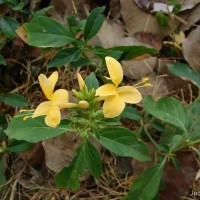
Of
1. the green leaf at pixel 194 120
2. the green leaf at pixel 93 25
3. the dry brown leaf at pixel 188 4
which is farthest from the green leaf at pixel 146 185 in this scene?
the dry brown leaf at pixel 188 4

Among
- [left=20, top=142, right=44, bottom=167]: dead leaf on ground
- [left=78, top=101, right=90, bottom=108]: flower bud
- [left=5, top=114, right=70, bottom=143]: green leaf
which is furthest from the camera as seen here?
[left=20, top=142, right=44, bottom=167]: dead leaf on ground

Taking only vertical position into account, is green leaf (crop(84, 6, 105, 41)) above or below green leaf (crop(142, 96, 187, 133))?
above

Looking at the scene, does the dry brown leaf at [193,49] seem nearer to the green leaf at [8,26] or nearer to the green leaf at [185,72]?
the green leaf at [185,72]

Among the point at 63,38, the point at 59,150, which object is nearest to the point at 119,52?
the point at 63,38

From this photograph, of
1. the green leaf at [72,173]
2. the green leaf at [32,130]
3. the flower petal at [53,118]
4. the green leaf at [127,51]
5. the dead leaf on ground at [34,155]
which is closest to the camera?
the flower petal at [53,118]

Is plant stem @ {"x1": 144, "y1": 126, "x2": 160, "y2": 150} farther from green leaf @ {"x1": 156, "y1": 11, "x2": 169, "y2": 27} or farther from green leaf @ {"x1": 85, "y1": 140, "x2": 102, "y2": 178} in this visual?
green leaf @ {"x1": 156, "y1": 11, "x2": 169, "y2": 27}

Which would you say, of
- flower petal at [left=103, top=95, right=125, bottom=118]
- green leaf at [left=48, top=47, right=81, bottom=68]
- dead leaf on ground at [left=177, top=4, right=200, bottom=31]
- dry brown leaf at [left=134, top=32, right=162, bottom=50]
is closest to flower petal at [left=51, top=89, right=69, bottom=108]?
flower petal at [left=103, top=95, right=125, bottom=118]

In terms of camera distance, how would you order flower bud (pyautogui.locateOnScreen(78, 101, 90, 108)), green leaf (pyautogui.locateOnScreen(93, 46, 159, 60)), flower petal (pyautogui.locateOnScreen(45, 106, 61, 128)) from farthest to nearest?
green leaf (pyautogui.locateOnScreen(93, 46, 159, 60))
flower bud (pyautogui.locateOnScreen(78, 101, 90, 108))
flower petal (pyautogui.locateOnScreen(45, 106, 61, 128))

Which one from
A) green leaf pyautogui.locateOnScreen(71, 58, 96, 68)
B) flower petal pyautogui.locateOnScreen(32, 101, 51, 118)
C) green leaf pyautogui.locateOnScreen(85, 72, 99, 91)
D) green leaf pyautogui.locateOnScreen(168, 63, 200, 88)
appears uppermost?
flower petal pyautogui.locateOnScreen(32, 101, 51, 118)
